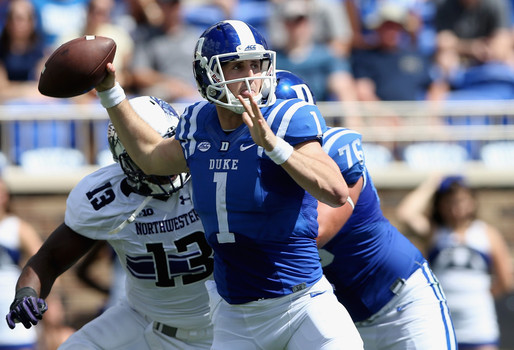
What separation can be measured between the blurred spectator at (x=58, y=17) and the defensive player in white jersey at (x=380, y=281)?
5.78 meters

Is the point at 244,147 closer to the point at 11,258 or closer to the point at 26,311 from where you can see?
the point at 26,311

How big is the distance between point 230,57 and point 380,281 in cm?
132

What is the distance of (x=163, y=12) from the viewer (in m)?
9.02

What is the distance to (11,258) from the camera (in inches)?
289

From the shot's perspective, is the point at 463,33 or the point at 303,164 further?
the point at 463,33

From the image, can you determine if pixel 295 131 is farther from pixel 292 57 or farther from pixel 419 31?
pixel 419 31

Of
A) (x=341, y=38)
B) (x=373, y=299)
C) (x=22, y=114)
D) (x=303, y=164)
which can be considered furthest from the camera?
(x=341, y=38)

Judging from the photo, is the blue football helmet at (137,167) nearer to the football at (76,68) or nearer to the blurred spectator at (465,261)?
the football at (76,68)

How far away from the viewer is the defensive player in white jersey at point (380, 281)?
13.9 feet

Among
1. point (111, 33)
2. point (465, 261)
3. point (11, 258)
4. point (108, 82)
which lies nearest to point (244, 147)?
point (108, 82)

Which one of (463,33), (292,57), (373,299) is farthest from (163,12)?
(373,299)

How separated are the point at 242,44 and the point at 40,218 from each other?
547 centimetres

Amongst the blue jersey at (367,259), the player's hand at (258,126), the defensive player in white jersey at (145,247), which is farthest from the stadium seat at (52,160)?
the player's hand at (258,126)

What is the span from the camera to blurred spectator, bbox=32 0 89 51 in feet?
31.4
